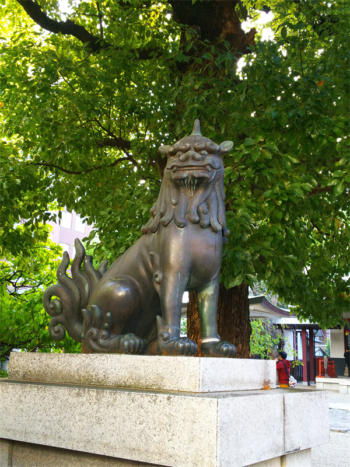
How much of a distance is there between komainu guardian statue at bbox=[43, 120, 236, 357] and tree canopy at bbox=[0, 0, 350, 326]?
1.75m

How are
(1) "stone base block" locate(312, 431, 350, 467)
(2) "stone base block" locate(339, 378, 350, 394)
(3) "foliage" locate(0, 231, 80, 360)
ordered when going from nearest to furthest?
(1) "stone base block" locate(312, 431, 350, 467)
(3) "foliage" locate(0, 231, 80, 360)
(2) "stone base block" locate(339, 378, 350, 394)

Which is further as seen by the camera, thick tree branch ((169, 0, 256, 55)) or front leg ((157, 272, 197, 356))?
thick tree branch ((169, 0, 256, 55))

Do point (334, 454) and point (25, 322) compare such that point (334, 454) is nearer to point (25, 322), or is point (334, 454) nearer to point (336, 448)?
point (336, 448)

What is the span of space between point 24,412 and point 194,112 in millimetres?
4172

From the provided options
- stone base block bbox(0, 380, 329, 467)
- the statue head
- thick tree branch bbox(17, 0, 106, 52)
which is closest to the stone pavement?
stone base block bbox(0, 380, 329, 467)

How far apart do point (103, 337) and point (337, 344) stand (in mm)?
19343

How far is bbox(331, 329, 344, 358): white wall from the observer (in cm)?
2070

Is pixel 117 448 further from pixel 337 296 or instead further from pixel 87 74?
pixel 337 296

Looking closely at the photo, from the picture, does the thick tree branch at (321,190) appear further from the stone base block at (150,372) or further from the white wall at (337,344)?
the white wall at (337,344)

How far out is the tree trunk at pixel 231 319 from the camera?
6668 millimetres

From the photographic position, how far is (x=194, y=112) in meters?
6.11

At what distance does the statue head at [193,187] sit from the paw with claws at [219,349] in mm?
808

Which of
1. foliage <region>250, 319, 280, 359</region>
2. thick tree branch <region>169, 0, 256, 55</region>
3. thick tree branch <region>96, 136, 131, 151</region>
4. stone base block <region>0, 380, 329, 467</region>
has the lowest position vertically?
stone base block <region>0, 380, 329, 467</region>

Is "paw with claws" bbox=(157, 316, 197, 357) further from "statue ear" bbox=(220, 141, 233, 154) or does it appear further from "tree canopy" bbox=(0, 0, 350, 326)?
"tree canopy" bbox=(0, 0, 350, 326)
